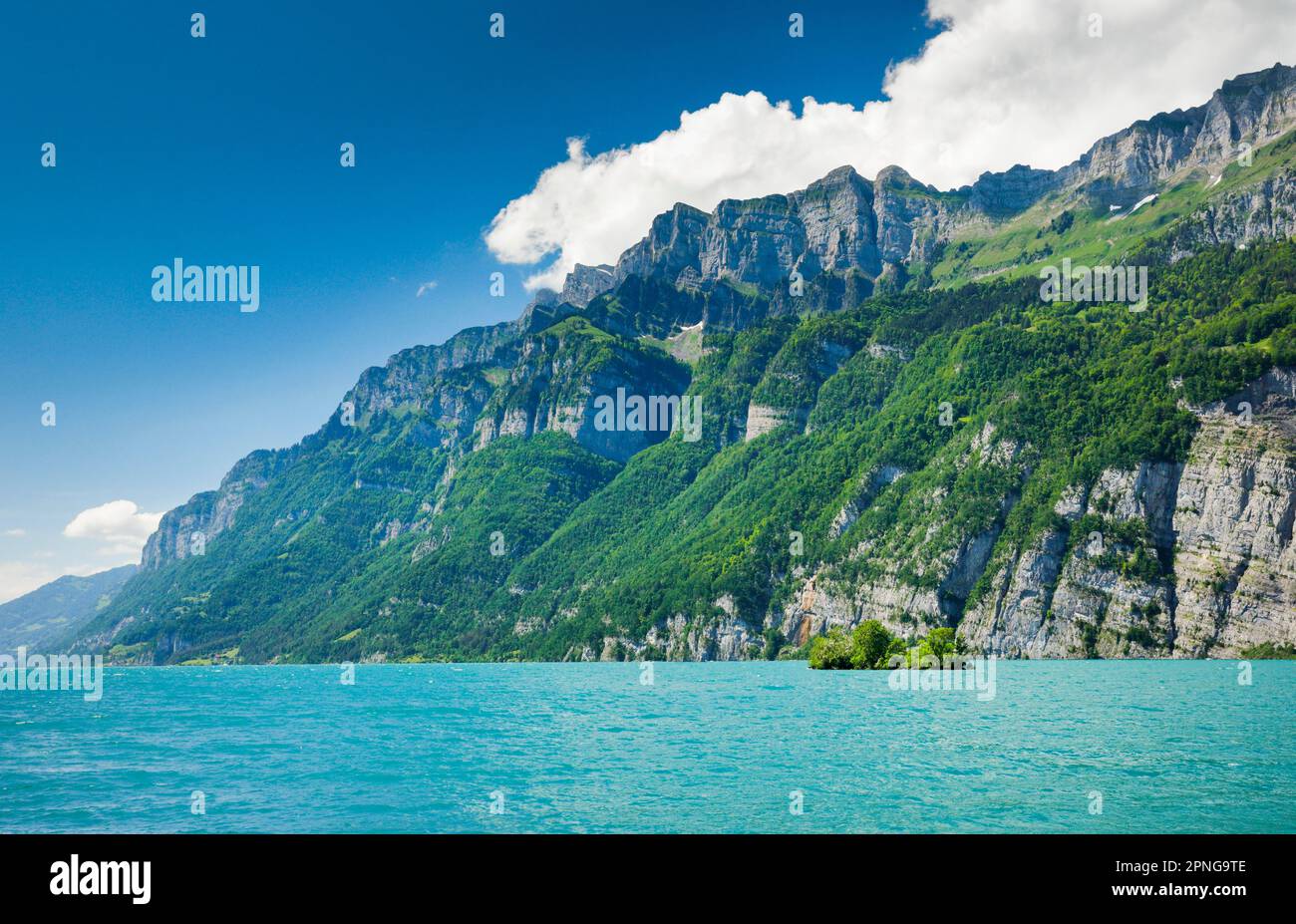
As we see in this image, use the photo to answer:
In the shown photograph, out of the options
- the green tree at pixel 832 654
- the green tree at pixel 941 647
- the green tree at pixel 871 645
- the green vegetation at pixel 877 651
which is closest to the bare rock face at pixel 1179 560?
the green vegetation at pixel 877 651

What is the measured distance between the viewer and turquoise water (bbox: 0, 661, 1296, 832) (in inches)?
1197

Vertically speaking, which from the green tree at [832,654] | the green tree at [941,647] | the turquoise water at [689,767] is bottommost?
the green tree at [832,654]

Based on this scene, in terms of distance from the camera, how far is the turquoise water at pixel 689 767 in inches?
1197

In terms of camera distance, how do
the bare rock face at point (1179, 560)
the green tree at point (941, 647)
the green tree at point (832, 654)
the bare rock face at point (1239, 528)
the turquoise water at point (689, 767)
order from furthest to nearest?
1. the bare rock face at point (1179, 560)
2. the bare rock face at point (1239, 528)
3. the green tree at point (832, 654)
4. the green tree at point (941, 647)
5. the turquoise water at point (689, 767)

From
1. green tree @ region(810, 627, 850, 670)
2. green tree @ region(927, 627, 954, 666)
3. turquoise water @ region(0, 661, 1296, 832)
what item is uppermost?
turquoise water @ region(0, 661, 1296, 832)

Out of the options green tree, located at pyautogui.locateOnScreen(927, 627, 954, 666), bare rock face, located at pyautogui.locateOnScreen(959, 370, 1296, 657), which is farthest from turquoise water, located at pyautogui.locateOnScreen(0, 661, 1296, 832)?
bare rock face, located at pyautogui.locateOnScreen(959, 370, 1296, 657)

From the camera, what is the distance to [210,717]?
78312mm

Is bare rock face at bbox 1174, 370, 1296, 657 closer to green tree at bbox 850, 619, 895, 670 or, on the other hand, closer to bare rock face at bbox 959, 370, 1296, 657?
bare rock face at bbox 959, 370, 1296, 657

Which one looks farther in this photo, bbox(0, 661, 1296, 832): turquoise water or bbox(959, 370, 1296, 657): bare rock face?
bbox(959, 370, 1296, 657): bare rock face

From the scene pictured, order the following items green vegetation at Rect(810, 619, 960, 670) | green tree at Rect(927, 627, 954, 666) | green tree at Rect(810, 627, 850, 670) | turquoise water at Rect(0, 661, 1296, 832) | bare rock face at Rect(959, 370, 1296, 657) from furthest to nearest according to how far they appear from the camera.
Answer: bare rock face at Rect(959, 370, 1296, 657), green tree at Rect(810, 627, 850, 670), green vegetation at Rect(810, 619, 960, 670), green tree at Rect(927, 627, 954, 666), turquoise water at Rect(0, 661, 1296, 832)

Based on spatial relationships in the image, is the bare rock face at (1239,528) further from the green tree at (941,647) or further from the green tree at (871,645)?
the green tree at (871,645)

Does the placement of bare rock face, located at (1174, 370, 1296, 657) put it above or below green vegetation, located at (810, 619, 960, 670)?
above

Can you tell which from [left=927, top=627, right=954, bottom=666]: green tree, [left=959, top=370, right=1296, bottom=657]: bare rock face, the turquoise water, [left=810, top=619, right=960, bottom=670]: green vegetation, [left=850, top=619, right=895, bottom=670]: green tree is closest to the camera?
the turquoise water
